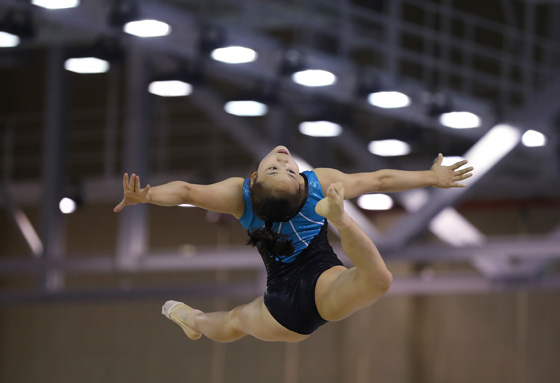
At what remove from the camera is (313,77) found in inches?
472

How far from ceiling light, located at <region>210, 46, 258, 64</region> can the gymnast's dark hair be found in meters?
5.18

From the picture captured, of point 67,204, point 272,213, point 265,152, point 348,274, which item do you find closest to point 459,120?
point 265,152

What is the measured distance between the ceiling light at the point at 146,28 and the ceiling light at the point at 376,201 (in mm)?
7558

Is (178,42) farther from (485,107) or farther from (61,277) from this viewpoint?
(61,277)

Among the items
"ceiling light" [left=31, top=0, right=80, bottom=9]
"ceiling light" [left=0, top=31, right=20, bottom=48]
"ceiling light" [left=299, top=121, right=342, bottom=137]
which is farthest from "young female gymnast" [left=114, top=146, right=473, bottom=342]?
"ceiling light" [left=299, top=121, right=342, bottom=137]

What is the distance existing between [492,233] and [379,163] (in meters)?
4.91

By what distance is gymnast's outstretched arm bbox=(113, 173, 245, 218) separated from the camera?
5.96m

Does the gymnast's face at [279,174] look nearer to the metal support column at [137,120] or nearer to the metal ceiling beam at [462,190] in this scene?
the metal ceiling beam at [462,190]

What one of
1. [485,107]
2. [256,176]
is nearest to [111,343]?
[485,107]

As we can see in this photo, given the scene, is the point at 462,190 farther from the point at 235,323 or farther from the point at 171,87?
the point at 235,323

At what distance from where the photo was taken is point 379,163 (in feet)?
49.6

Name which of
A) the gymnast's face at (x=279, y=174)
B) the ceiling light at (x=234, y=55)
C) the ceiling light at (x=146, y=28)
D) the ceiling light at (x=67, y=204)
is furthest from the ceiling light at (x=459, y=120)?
the gymnast's face at (x=279, y=174)

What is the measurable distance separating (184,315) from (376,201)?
37.6 ft

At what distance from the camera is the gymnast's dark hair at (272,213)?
6129 millimetres
